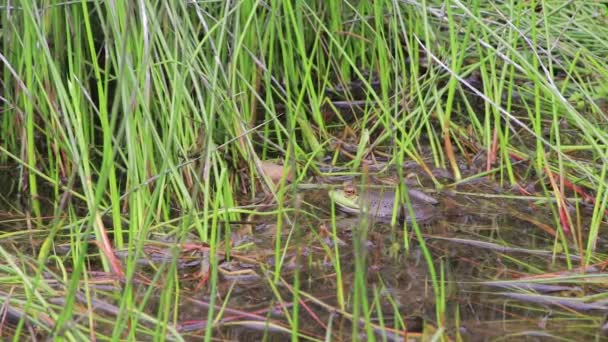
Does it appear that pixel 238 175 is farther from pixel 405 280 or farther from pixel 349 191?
pixel 405 280

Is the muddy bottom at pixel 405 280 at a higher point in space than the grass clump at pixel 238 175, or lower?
lower

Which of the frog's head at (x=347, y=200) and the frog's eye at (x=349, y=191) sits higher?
the frog's eye at (x=349, y=191)

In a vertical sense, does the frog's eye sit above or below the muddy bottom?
above

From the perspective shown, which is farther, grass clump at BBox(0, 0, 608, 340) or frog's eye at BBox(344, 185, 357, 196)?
frog's eye at BBox(344, 185, 357, 196)

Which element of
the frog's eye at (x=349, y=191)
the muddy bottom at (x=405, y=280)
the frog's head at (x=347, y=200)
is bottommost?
the muddy bottom at (x=405, y=280)

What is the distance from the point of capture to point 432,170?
2391 millimetres

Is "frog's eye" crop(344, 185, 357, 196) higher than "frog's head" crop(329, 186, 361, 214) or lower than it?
higher

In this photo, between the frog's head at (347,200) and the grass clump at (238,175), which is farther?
the frog's head at (347,200)

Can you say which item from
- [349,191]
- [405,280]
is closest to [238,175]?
[349,191]

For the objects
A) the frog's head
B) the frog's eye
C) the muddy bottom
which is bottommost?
the muddy bottom

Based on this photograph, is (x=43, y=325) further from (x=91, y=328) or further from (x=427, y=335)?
(x=427, y=335)

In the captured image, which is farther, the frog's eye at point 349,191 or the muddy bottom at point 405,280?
the frog's eye at point 349,191

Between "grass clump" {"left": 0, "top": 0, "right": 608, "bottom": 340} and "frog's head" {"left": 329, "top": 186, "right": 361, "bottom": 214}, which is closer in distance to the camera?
"grass clump" {"left": 0, "top": 0, "right": 608, "bottom": 340}

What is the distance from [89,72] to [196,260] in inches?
37.1
